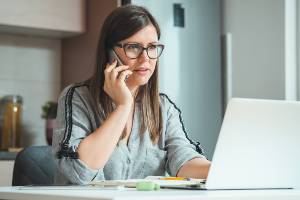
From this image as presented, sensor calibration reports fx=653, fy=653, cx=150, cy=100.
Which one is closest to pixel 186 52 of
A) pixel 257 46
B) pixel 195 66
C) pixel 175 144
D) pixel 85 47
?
pixel 195 66

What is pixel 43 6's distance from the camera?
3439mm

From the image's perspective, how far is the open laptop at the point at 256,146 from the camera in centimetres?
142

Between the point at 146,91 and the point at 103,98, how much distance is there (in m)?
0.17

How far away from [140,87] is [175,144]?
225 mm

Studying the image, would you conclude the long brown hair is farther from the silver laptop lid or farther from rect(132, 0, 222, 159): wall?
rect(132, 0, 222, 159): wall

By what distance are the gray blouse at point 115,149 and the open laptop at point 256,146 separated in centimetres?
48

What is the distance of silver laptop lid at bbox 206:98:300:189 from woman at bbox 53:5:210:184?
1.41 ft

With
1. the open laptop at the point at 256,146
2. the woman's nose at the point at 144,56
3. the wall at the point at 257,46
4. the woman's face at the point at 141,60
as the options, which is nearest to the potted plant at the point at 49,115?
the wall at the point at 257,46

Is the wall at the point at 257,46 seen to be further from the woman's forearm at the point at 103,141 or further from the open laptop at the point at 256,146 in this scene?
the open laptop at the point at 256,146

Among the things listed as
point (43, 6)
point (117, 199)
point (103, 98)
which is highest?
point (43, 6)

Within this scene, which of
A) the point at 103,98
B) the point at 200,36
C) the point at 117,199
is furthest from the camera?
the point at 200,36

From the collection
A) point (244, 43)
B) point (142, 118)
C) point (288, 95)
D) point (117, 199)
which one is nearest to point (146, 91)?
point (142, 118)

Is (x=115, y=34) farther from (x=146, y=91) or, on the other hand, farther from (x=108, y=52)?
(x=146, y=91)

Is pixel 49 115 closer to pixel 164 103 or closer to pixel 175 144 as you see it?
pixel 164 103
